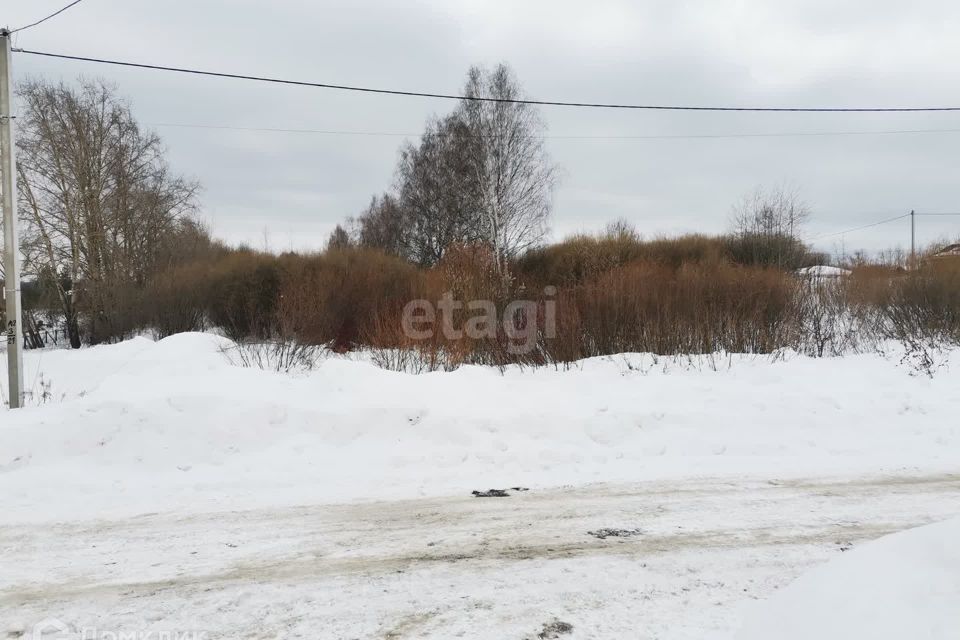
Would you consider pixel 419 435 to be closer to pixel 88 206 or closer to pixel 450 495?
pixel 450 495

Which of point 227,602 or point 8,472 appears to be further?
point 8,472

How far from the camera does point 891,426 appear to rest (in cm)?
693

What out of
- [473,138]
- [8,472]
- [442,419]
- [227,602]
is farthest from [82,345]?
[227,602]

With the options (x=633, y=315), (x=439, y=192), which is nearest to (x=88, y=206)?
(x=439, y=192)

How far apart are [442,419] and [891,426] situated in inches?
215

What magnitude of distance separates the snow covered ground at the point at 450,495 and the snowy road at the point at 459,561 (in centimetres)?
2

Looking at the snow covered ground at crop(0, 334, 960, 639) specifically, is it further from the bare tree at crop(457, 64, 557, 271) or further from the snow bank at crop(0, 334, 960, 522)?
the bare tree at crop(457, 64, 557, 271)

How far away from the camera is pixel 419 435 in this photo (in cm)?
646

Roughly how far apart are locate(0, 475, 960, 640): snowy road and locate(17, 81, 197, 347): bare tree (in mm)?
22415

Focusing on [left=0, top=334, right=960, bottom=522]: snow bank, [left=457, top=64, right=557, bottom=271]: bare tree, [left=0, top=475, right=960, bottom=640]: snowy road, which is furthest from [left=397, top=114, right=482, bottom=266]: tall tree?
[left=0, top=475, right=960, bottom=640]: snowy road

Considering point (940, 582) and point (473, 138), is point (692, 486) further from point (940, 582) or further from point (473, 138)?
point (473, 138)

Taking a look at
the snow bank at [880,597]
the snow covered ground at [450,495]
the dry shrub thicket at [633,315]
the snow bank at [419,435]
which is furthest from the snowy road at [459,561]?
the dry shrub thicket at [633,315]

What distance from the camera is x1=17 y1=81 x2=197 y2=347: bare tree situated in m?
23.8

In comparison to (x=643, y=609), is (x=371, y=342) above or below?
above
